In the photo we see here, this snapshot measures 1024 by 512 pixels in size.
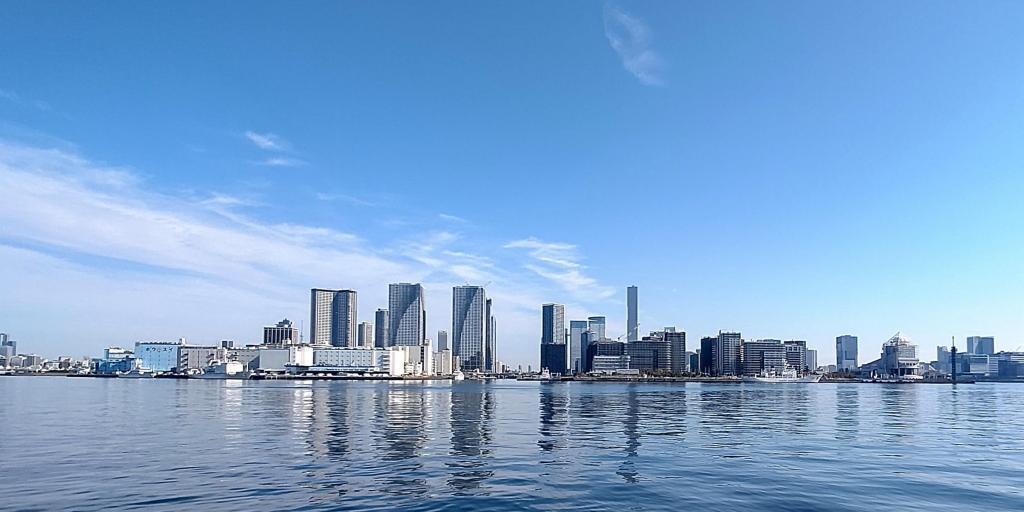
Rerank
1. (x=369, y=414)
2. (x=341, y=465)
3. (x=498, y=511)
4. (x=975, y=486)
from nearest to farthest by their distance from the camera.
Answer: (x=498, y=511), (x=975, y=486), (x=341, y=465), (x=369, y=414)

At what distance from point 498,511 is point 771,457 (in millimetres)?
25723

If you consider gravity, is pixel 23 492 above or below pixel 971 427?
above

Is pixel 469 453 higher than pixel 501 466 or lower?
lower

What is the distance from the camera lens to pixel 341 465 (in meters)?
40.8

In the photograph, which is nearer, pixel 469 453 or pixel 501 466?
pixel 501 466

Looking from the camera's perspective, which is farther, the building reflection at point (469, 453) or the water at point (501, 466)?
the building reflection at point (469, 453)

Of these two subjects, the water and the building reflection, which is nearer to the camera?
the water

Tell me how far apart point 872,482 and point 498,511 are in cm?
2203

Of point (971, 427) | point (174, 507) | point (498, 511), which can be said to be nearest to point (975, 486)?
point (498, 511)

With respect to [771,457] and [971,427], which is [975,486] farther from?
[971,427]

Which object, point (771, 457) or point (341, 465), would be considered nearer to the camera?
point (341, 465)

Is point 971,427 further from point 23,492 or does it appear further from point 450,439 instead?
point 23,492

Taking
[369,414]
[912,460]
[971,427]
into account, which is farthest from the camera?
[369,414]

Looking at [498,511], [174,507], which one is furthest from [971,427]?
[174,507]
